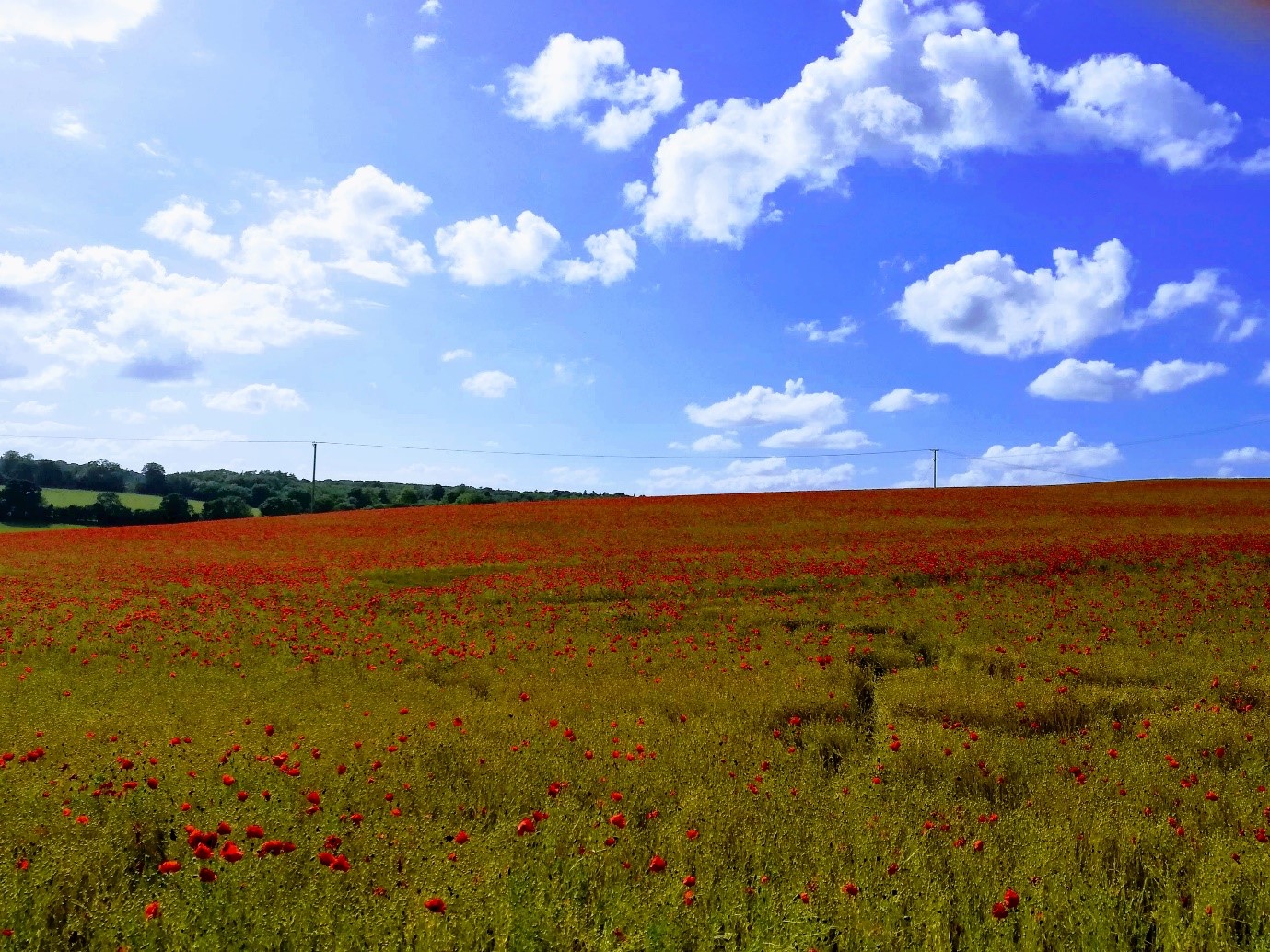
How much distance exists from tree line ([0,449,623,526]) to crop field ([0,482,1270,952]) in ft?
135

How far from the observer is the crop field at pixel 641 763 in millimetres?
4688

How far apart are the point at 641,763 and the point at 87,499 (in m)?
90.2

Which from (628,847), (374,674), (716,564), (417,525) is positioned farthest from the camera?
(417,525)

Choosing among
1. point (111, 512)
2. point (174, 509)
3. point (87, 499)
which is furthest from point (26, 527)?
point (87, 499)

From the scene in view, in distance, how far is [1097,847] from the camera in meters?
5.86

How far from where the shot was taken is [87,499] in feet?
258

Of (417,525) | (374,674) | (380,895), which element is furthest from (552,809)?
(417,525)

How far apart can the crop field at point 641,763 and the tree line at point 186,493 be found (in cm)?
4128

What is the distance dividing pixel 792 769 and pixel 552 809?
264cm

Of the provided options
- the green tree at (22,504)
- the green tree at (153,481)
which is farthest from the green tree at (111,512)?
the green tree at (153,481)

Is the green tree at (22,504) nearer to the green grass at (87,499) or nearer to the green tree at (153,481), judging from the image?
the green grass at (87,499)

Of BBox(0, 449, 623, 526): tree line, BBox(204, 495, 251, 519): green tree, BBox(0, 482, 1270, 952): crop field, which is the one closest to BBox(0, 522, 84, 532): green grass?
BBox(0, 449, 623, 526): tree line

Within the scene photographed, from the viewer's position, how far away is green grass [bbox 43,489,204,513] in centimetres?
7561

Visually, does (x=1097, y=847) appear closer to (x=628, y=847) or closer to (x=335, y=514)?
(x=628, y=847)
